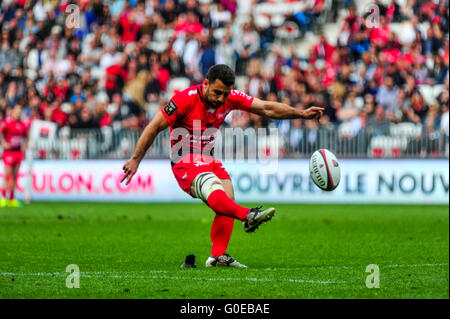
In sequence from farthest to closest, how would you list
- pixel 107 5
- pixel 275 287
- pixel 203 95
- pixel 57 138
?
1. pixel 107 5
2. pixel 57 138
3. pixel 203 95
4. pixel 275 287

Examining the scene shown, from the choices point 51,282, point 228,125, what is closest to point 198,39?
point 228,125

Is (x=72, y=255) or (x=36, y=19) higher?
(x=36, y=19)

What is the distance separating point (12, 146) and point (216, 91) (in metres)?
14.0

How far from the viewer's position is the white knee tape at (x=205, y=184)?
910cm

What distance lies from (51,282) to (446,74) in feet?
53.2

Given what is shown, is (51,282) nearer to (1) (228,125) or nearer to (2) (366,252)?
(2) (366,252)

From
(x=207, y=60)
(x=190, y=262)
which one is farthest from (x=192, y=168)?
(x=207, y=60)

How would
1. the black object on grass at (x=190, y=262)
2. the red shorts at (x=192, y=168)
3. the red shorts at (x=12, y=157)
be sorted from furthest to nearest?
the red shorts at (x=12, y=157)
the black object on grass at (x=190, y=262)
the red shorts at (x=192, y=168)

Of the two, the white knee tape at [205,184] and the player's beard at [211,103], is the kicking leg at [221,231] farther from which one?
the player's beard at [211,103]

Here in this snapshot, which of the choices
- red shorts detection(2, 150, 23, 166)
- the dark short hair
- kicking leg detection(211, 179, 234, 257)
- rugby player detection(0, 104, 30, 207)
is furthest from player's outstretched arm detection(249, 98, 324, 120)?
red shorts detection(2, 150, 23, 166)

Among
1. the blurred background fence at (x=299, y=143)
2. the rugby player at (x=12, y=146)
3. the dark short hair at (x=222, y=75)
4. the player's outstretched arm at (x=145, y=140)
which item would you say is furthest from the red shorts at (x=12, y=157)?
the dark short hair at (x=222, y=75)

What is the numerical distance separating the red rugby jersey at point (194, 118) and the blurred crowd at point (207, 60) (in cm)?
1239

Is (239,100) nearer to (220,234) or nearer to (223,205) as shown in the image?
(223,205)
